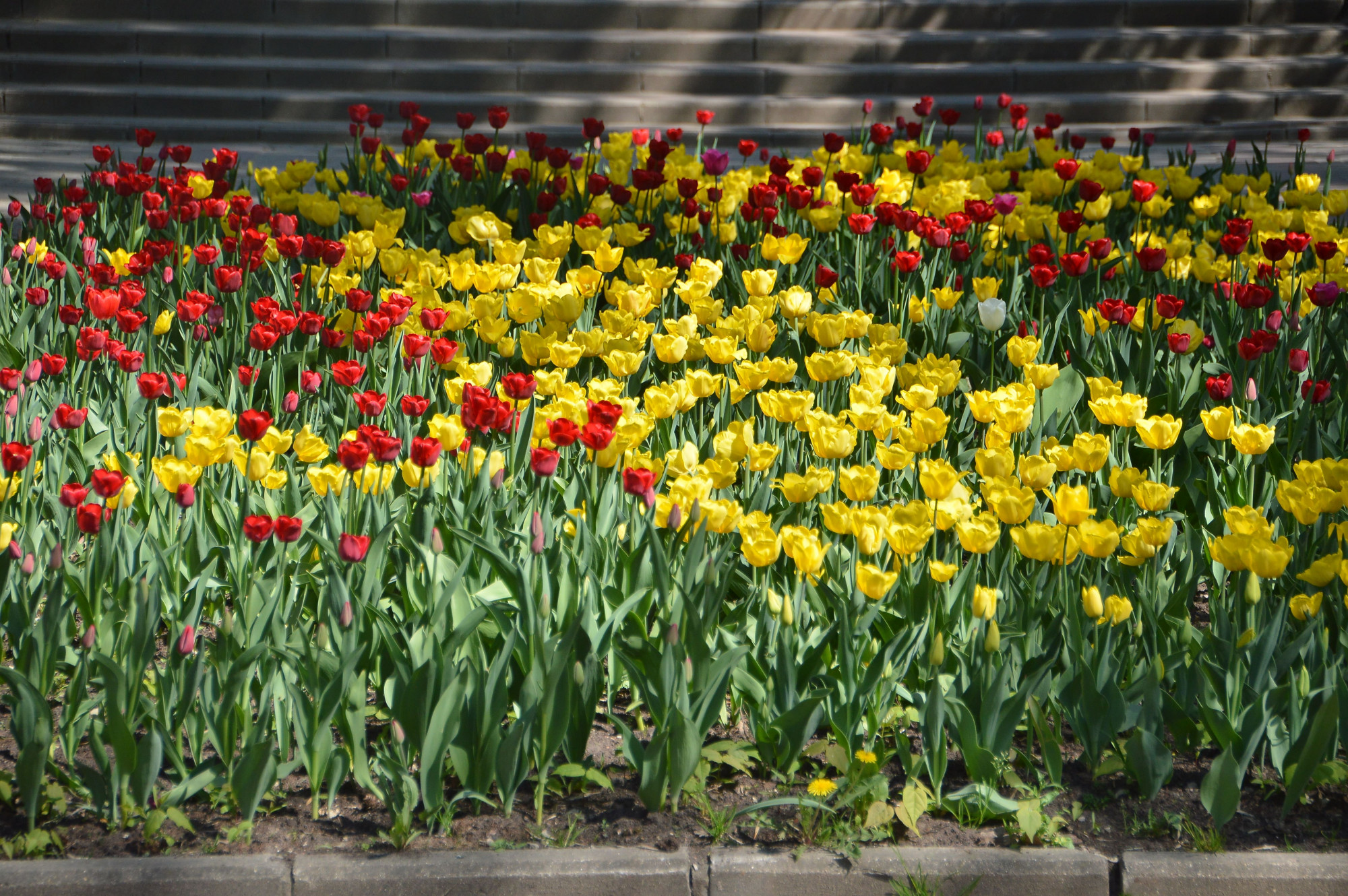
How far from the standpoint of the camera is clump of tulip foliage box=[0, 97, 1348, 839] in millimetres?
2057

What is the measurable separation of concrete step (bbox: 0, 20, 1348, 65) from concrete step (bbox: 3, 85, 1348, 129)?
0.49 meters

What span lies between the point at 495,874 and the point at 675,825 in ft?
1.02

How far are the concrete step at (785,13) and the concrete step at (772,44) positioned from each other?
113 mm

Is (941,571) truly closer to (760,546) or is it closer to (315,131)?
(760,546)

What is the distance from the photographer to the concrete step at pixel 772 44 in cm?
1031

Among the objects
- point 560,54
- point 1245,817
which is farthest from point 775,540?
point 560,54

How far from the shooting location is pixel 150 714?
2006 mm

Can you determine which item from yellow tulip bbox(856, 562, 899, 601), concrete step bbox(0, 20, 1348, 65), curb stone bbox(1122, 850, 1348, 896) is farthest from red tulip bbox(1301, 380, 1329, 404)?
concrete step bbox(0, 20, 1348, 65)

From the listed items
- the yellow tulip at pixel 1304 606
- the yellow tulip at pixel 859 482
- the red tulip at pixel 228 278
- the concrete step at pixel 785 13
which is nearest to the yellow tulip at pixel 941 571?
the yellow tulip at pixel 859 482

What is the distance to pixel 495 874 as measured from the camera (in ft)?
6.38

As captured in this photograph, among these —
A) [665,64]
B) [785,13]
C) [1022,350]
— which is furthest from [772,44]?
[1022,350]

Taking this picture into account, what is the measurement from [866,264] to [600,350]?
164 cm

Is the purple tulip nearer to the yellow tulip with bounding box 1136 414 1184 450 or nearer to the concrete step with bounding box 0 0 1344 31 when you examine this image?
the yellow tulip with bounding box 1136 414 1184 450

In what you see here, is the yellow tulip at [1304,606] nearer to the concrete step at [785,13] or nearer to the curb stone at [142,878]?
the curb stone at [142,878]
